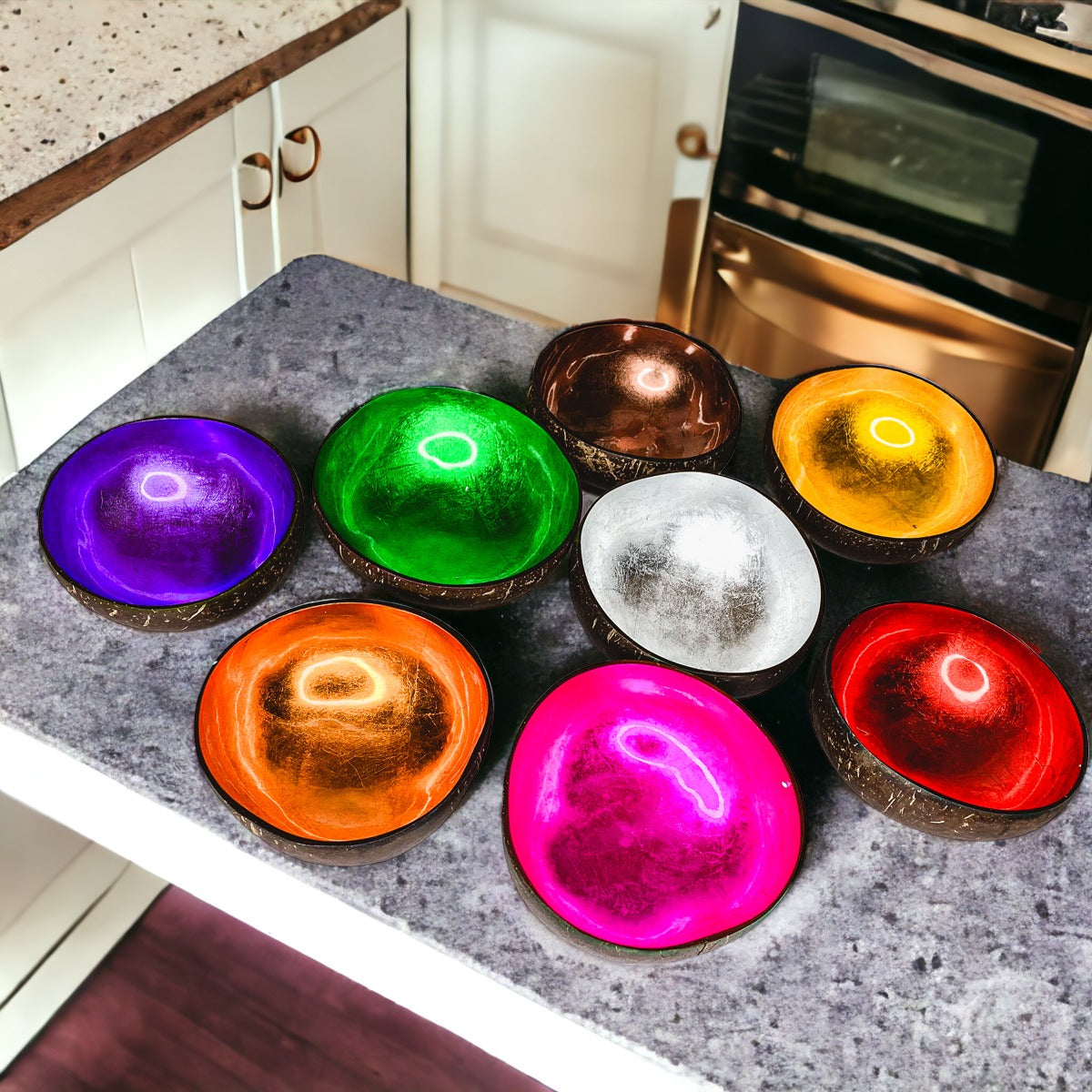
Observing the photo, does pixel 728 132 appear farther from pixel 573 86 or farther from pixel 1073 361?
pixel 1073 361

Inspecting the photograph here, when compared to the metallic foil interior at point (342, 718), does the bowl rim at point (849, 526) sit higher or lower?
higher

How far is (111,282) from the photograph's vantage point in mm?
1126

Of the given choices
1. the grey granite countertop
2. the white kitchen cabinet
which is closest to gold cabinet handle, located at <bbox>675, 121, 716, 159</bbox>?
the white kitchen cabinet

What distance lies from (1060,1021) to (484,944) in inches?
11.3

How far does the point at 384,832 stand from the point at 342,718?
8 cm

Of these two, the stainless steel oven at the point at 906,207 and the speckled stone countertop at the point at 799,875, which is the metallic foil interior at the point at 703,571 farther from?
the stainless steel oven at the point at 906,207

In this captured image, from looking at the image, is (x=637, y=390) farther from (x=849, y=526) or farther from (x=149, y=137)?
(x=149, y=137)

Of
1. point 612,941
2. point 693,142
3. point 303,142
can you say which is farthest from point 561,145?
point 612,941

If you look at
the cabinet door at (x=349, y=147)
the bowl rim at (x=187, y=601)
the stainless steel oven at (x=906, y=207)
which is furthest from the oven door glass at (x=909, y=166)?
the bowl rim at (x=187, y=601)

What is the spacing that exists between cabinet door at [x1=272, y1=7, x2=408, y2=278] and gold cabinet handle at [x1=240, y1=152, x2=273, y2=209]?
3 cm

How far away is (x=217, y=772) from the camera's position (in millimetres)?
555

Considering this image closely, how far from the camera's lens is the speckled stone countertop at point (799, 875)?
1.67 feet

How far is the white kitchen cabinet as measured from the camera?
5.02ft

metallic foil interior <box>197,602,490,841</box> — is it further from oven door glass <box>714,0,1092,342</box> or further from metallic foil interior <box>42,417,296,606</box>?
oven door glass <box>714,0,1092,342</box>
